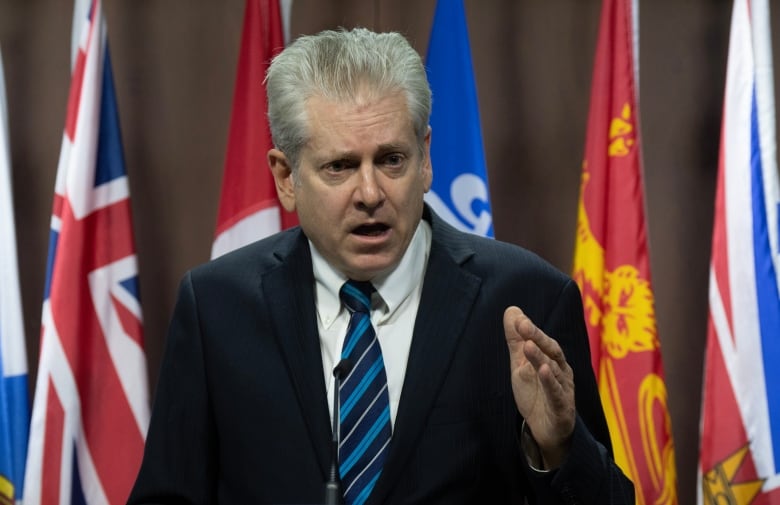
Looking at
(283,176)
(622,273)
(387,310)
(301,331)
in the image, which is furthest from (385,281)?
(622,273)

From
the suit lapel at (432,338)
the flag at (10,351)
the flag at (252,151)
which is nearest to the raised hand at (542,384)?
the suit lapel at (432,338)

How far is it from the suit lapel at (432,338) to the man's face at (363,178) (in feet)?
0.30

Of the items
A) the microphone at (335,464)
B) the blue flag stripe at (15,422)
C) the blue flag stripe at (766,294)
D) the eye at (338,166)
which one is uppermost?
the eye at (338,166)

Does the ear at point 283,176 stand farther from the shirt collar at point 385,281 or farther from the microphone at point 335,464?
the microphone at point 335,464

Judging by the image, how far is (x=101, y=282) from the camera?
3.01m

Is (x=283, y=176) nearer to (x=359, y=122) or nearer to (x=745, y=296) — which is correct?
(x=359, y=122)

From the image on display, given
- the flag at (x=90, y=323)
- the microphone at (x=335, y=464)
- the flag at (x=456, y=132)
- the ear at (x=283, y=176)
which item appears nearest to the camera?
the microphone at (x=335, y=464)

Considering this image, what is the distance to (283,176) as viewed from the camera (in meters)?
1.89

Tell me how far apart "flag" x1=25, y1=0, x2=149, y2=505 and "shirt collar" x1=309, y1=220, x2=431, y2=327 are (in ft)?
4.29

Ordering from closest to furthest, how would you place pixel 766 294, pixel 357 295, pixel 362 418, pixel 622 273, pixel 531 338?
pixel 531 338
pixel 362 418
pixel 357 295
pixel 766 294
pixel 622 273

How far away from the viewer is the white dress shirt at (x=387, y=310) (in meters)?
1.76

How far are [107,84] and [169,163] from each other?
0.37 meters

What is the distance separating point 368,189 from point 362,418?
36 cm

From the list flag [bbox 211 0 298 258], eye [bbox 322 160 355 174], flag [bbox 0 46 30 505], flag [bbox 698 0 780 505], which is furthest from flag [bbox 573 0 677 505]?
flag [bbox 0 46 30 505]
